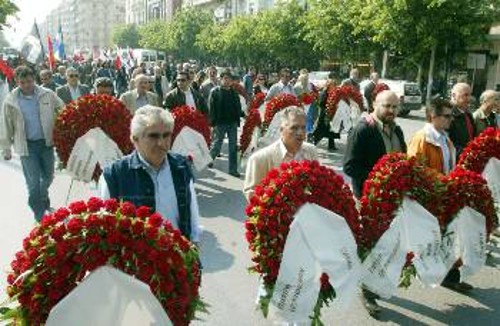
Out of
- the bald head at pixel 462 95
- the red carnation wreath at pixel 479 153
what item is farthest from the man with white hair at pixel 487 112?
the red carnation wreath at pixel 479 153

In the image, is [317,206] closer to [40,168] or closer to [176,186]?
[176,186]

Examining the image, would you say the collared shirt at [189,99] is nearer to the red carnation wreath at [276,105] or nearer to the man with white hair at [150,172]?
the red carnation wreath at [276,105]

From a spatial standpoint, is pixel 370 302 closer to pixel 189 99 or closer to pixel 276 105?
pixel 276 105

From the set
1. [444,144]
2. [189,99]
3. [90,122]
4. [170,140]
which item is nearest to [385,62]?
[189,99]

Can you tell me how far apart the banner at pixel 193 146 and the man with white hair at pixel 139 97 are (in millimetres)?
807

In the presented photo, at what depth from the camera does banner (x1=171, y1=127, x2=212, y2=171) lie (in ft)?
34.0

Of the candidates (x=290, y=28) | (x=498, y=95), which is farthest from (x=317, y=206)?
(x=290, y=28)

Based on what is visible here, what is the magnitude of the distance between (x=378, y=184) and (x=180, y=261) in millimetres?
2420

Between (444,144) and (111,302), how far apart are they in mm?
4308

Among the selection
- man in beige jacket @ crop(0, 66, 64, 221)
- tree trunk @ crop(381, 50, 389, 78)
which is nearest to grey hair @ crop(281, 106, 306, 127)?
man in beige jacket @ crop(0, 66, 64, 221)

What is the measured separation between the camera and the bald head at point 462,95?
7.57 meters

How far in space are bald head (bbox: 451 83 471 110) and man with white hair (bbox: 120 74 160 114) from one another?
505 cm

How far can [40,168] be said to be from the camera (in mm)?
8547

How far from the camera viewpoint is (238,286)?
6.59 metres
